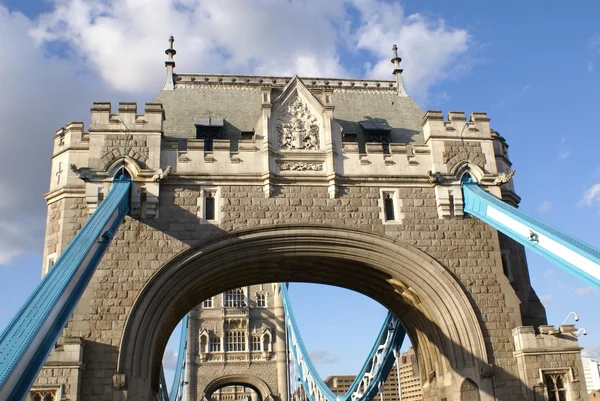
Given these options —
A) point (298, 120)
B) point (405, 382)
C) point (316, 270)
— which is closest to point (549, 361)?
point (316, 270)

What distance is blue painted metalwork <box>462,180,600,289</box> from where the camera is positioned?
1255 centimetres

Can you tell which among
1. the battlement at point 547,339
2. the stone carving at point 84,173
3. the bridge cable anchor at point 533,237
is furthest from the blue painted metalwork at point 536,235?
the stone carving at point 84,173

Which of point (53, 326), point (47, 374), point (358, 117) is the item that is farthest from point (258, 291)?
point (53, 326)

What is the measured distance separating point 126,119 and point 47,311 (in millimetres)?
8659

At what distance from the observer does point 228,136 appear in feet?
62.5

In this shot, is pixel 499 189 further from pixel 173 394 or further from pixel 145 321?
pixel 173 394

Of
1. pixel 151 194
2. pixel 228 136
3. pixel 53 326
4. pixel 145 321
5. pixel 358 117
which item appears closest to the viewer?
pixel 53 326

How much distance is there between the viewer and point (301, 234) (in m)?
16.7

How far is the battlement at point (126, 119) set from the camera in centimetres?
1723

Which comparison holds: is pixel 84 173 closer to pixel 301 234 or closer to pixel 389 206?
pixel 301 234

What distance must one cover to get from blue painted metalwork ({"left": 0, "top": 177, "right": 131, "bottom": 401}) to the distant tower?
44.0m

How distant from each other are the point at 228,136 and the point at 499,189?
792cm

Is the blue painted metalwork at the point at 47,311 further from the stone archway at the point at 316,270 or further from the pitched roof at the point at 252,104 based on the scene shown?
the pitched roof at the point at 252,104

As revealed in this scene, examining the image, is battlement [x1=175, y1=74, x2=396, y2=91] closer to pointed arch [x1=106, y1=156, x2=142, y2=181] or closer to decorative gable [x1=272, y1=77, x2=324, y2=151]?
decorative gable [x1=272, y1=77, x2=324, y2=151]
